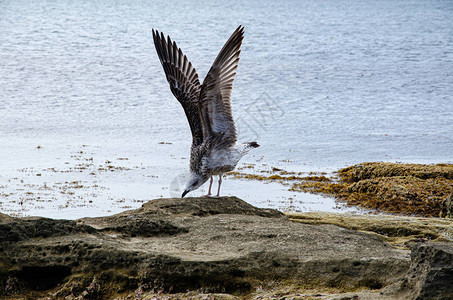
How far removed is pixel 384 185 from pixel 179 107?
9311 millimetres

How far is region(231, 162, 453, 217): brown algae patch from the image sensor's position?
933cm

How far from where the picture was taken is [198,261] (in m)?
4.42

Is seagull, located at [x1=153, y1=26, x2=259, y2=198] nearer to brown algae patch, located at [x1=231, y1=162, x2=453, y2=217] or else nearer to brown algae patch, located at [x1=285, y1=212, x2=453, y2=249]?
brown algae patch, located at [x1=285, y1=212, x2=453, y2=249]

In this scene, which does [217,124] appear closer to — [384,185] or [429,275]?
[429,275]

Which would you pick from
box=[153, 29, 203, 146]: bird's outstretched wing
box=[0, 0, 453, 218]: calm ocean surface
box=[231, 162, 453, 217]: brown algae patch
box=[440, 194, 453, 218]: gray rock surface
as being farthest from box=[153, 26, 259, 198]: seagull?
box=[231, 162, 453, 217]: brown algae patch

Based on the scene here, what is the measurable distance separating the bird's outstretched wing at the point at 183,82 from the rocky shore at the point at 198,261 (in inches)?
83.5

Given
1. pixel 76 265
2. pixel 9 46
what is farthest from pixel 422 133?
pixel 9 46

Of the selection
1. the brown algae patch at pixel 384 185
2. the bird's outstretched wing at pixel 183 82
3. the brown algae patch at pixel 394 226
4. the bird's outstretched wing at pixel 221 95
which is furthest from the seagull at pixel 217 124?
the brown algae patch at pixel 384 185

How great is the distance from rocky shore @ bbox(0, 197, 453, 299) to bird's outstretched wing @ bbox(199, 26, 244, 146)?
71.8 inches

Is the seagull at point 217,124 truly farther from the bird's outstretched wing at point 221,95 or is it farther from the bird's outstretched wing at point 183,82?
the bird's outstretched wing at point 183,82

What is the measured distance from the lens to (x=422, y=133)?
14961 mm

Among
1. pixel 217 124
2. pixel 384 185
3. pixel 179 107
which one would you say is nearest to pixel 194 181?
pixel 217 124

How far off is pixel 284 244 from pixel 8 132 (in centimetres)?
1107

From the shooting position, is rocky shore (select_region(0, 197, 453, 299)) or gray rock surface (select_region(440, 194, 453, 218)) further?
gray rock surface (select_region(440, 194, 453, 218))
